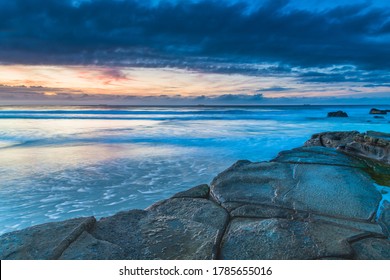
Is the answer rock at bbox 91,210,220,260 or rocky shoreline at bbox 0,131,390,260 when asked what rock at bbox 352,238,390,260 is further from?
rock at bbox 91,210,220,260

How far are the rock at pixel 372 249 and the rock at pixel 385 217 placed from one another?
27 cm

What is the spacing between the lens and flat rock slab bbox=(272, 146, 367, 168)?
4691mm

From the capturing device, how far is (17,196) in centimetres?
454

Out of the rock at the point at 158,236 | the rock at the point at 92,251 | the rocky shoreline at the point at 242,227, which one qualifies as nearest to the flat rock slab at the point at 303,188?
the rocky shoreline at the point at 242,227

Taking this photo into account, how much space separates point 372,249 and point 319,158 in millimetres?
3066

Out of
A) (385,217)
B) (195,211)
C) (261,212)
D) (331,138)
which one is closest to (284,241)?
(261,212)

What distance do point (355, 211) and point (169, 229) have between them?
1861mm

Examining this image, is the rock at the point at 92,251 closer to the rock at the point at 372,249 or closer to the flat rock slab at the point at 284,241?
the flat rock slab at the point at 284,241

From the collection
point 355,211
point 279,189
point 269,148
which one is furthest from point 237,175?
point 269,148

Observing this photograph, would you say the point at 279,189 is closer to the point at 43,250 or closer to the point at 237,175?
the point at 237,175

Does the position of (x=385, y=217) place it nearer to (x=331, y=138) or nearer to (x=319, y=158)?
(x=319, y=158)

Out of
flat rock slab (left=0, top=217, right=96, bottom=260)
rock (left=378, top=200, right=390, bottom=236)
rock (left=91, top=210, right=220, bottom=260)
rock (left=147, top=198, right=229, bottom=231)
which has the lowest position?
rock (left=378, top=200, right=390, bottom=236)

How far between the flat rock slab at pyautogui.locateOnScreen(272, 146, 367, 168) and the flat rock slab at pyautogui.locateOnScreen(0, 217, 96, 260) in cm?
357

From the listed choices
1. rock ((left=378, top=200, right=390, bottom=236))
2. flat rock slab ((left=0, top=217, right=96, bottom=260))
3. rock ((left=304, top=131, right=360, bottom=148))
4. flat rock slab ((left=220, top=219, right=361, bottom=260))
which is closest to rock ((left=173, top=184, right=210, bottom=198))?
flat rock slab ((left=220, top=219, right=361, bottom=260))
